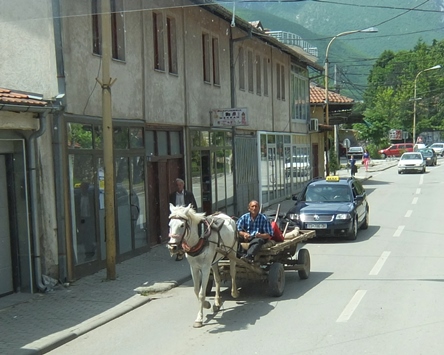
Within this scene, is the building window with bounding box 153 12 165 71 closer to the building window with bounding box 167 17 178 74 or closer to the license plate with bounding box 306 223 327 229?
the building window with bounding box 167 17 178 74

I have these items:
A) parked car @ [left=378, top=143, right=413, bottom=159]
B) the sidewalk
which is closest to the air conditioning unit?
the sidewalk

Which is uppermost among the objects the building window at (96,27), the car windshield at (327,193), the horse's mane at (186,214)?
the building window at (96,27)

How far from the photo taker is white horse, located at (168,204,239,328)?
28.8 ft

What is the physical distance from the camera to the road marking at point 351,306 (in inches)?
360

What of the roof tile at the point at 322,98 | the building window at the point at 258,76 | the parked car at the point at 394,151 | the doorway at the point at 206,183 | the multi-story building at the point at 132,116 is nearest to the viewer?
the multi-story building at the point at 132,116

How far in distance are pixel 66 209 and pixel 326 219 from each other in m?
7.40

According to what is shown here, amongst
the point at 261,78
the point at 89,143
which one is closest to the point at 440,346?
the point at 89,143

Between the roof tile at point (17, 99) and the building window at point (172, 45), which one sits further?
the building window at point (172, 45)

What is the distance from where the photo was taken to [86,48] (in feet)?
41.7

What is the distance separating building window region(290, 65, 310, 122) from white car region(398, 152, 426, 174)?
620 inches

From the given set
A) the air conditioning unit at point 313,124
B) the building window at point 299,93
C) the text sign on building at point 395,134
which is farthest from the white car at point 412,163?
the text sign on building at point 395,134

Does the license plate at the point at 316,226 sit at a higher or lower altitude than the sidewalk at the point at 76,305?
higher

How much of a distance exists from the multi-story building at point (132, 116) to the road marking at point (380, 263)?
203 inches

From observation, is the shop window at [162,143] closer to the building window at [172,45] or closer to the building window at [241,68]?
the building window at [172,45]
